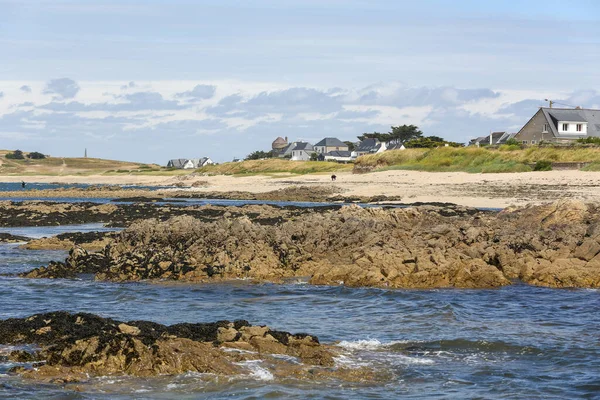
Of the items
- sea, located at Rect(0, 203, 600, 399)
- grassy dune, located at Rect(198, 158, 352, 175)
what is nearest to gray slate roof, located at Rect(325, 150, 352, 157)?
grassy dune, located at Rect(198, 158, 352, 175)

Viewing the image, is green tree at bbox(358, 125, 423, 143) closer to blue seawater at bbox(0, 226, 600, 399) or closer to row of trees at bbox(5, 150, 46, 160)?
row of trees at bbox(5, 150, 46, 160)

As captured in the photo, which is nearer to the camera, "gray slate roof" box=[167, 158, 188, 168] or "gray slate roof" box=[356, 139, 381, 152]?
"gray slate roof" box=[356, 139, 381, 152]

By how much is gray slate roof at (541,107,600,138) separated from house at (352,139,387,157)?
4419 centimetres

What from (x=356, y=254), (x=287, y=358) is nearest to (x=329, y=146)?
(x=356, y=254)

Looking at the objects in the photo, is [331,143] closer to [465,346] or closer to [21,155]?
[21,155]

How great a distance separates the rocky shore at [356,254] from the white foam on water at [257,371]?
6.97 m

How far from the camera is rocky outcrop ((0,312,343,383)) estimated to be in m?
9.69

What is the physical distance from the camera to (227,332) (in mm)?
10992

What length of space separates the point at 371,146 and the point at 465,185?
234 ft

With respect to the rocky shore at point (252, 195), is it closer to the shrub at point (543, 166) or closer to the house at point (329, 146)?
the shrub at point (543, 166)

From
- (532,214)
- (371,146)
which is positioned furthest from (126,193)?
(371,146)

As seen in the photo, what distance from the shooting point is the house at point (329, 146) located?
407 feet

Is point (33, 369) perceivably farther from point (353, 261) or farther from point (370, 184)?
point (370, 184)

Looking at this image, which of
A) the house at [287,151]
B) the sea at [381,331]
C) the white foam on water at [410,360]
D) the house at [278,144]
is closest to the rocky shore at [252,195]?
the sea at [381,331]
